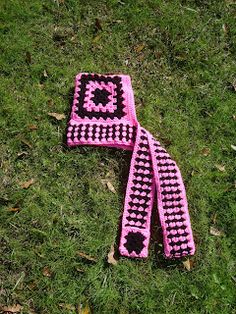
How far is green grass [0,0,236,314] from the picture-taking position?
12.3ft

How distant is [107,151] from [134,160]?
0.25 meters

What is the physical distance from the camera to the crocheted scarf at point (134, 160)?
388 cm

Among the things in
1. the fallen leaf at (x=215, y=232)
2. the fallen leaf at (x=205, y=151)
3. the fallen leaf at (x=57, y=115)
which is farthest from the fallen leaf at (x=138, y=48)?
the fallen leaf at (x=215, y=232)

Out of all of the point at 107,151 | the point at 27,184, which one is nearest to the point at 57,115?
the point at 107,151

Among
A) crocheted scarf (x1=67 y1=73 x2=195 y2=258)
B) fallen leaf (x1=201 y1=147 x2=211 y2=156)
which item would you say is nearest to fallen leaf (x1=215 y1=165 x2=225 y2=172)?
fallen leaf (x1=201 y1=147 x2=211 y2=156)

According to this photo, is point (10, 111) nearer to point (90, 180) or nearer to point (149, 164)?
point (90, 180)

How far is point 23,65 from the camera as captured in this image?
4.41 m

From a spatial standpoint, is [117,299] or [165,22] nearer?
[117,299]

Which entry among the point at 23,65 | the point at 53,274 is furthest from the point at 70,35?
the point at 53,274

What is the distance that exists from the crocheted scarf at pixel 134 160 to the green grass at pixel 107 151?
10 cm

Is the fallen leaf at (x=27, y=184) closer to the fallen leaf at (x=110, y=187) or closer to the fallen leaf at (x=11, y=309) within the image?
the fallen leaf at (x=110, y=187)

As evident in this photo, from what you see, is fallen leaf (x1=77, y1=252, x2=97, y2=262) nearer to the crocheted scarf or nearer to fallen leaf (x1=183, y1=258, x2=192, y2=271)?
the crocheted scarf

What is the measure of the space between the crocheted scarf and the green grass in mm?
99

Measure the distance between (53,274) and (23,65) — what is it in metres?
1.87
